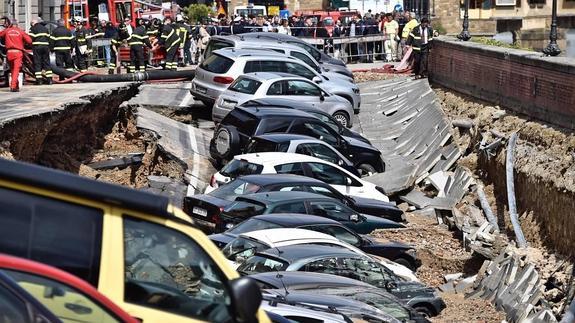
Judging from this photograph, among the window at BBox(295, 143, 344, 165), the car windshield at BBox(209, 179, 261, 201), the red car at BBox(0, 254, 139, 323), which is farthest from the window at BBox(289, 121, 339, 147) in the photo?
the red car at BBox(0, 254, 139, 323)

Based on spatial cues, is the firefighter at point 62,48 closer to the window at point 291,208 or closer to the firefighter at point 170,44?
the firefighter at point 170,44

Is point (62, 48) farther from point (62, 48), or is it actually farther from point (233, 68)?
point (233, 68)

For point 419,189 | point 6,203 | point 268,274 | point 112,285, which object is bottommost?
point 419,189

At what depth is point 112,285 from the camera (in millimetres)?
6004

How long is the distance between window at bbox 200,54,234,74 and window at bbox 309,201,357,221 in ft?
34.4

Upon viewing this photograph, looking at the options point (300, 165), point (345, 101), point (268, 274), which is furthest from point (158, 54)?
point (268, 274)

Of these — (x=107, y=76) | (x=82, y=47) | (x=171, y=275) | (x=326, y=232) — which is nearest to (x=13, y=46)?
(x=107, y=76)

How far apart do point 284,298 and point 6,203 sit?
5.37 m

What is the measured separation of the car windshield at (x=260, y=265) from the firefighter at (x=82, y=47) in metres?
20.5

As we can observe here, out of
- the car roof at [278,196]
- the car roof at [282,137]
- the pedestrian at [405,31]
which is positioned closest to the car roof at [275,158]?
the car roof at [282,137]

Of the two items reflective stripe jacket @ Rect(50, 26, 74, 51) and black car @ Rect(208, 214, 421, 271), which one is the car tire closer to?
black car @ Rect(208, 214, 421, 271)

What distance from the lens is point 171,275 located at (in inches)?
254

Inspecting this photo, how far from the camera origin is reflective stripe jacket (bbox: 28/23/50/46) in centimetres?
2891

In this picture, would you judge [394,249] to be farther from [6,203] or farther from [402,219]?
[6,203]
